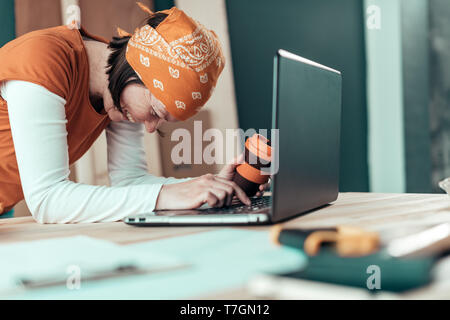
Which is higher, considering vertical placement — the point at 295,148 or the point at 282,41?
the point at 282,41

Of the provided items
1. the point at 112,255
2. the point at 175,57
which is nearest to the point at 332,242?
the point at 112,255

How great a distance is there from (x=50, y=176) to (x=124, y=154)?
25.4 inches

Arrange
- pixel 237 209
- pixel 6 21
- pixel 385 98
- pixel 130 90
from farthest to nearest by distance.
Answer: pixel 385 98, pixel 6 21, pixel 130 90, pixel 237 209

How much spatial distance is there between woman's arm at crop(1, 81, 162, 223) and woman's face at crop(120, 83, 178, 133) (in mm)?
275

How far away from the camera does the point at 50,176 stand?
3.10 ft

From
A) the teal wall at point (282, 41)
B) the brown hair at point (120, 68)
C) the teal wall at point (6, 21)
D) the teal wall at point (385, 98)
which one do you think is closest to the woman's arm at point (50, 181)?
the brown hair at point (120, 68)

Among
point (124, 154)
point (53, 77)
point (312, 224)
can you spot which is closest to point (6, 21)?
point (124, 154)

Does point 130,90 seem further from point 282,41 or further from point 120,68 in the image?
point 282,41

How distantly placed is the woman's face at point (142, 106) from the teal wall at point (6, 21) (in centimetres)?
135

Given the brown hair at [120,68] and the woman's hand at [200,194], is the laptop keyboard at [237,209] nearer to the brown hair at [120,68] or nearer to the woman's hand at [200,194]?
the woman's hand at [200,194]

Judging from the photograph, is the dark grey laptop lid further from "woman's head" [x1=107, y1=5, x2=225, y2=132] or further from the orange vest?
the orange vest

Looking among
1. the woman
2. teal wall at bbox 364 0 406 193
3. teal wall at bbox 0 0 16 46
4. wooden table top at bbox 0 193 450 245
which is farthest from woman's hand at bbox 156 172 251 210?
teal wall at bbox 364 0 406 193

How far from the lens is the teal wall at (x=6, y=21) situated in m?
2.23

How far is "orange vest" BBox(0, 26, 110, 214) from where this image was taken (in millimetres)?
994
